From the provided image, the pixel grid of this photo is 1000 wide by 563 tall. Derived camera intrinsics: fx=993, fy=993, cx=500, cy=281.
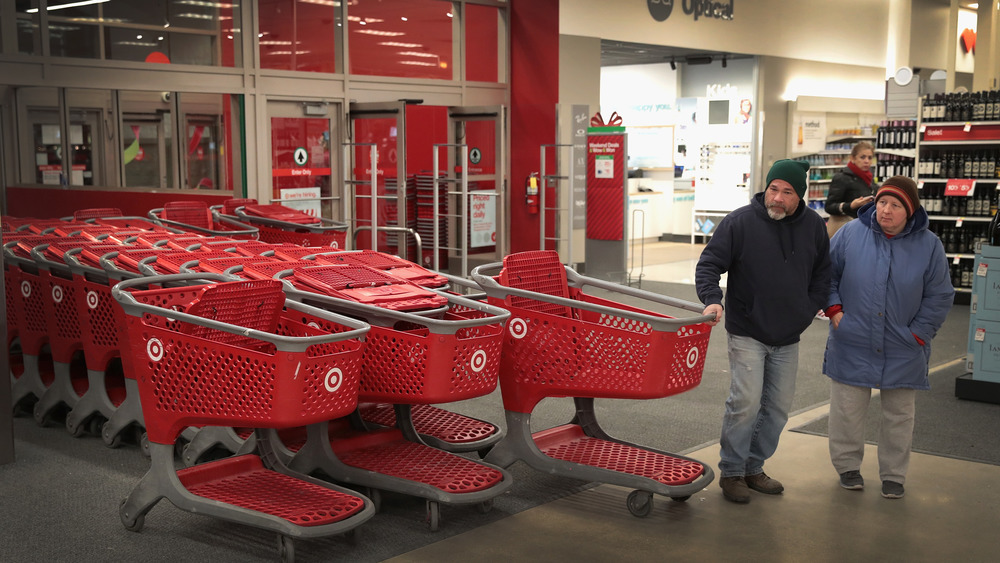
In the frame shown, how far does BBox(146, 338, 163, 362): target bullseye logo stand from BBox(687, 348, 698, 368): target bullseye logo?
225cm

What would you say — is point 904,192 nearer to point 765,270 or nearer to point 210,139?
point 765,270

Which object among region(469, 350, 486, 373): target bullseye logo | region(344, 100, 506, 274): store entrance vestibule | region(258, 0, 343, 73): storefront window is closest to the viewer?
region(469, 350, 486, 373): target bullseye logo

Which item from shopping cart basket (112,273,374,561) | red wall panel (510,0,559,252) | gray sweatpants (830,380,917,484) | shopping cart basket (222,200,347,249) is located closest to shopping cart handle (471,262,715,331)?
shopping cart basket (112,273,374,561)

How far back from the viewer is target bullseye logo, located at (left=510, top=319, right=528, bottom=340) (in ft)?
14.9

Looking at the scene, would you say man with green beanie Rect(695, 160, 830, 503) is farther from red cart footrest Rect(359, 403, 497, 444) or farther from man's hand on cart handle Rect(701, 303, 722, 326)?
→ red cart footrest Rect(359, 403, 497, 444)

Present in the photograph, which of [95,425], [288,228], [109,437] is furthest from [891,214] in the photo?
[288,228]

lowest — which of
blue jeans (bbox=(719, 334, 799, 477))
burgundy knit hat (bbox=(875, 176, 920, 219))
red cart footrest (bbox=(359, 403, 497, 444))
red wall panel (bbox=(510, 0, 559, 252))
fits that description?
red cart footrest (bbox=(359, 403, 497, 444))

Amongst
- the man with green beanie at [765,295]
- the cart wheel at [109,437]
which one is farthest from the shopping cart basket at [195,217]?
the man with green beanie at [765,295]

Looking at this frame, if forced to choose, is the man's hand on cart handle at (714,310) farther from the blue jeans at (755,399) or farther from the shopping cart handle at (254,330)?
the shopping cart handle at (254,330)

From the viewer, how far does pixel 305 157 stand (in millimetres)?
11789

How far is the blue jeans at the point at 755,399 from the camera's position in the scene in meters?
4.50

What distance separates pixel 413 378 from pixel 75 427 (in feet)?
8.21

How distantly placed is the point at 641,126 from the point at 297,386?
1668 cm

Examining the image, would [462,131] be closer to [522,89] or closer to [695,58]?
[522,89]
